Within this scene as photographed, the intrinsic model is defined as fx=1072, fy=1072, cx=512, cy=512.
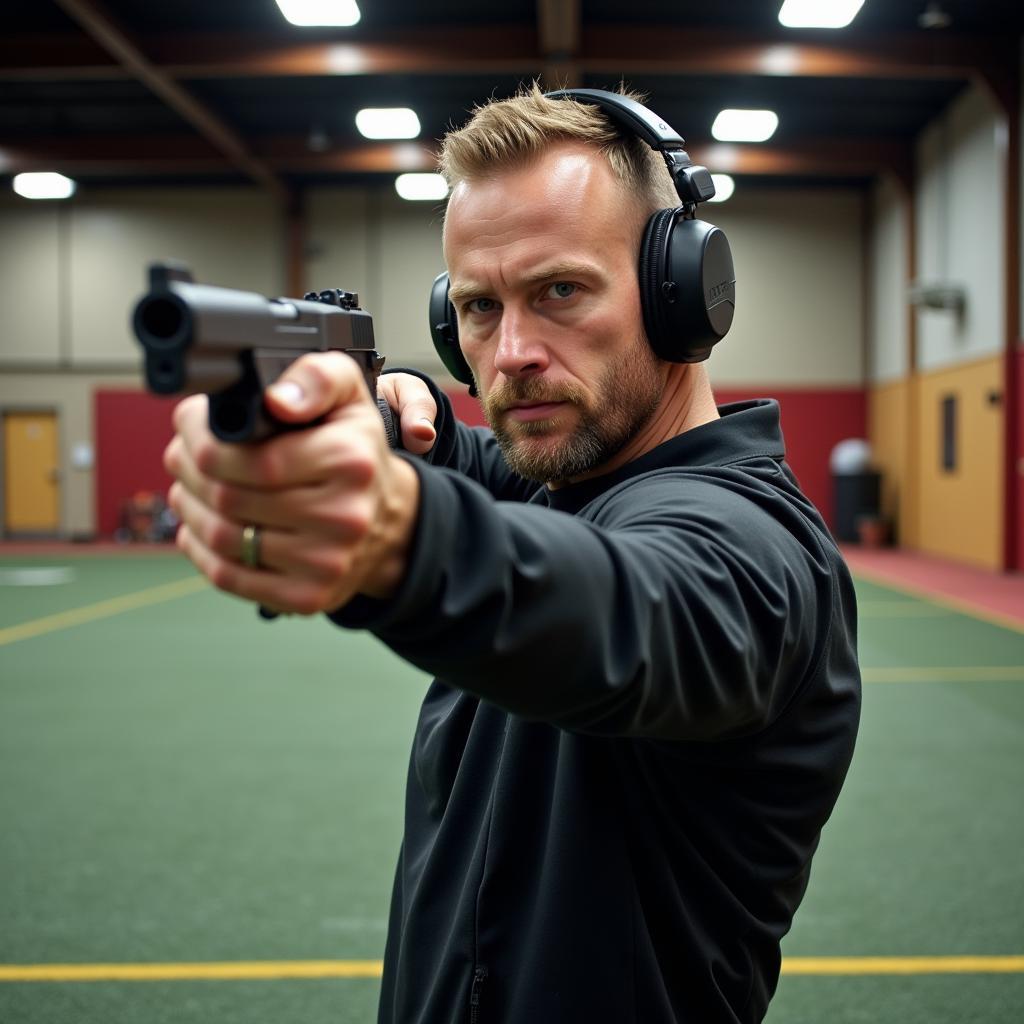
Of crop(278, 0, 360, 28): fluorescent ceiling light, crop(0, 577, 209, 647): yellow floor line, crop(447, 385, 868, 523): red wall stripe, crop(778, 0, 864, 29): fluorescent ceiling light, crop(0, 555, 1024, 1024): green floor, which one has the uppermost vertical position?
crop(278, 0, 360, 28): fluorescent ceiling light

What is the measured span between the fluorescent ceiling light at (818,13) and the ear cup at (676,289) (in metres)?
9.25

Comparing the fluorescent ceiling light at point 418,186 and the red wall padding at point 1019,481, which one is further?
the fluorescent ceiling light at point 418,186

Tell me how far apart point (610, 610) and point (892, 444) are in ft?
52.5

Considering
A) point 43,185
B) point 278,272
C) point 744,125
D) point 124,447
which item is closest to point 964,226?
point 744,125

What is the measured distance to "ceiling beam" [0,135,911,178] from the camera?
14688 mm

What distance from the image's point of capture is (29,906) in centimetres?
329

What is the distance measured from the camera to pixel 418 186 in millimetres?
15203

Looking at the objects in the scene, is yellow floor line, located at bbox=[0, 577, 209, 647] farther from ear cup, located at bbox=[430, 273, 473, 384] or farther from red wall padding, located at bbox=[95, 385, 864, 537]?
ear cup, located at bbox=[430, 273, 473, 384]

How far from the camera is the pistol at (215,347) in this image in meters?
0.70

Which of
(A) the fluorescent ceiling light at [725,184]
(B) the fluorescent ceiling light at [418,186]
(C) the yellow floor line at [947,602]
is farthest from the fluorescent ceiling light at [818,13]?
(B) the fluorescent ceiling light at [418,186]

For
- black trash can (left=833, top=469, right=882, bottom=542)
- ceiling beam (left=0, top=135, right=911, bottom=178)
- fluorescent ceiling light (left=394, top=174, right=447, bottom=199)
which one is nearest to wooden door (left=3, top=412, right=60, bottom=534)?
ceiling beam (left=0, top=135, right=911, bottom=178)

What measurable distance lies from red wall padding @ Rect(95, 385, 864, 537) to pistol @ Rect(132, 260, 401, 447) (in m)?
15.9

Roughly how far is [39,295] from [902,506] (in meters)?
13.9

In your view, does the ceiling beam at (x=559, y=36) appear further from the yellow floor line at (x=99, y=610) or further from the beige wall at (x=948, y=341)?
the yellow floor line at (x=99, y=610)
